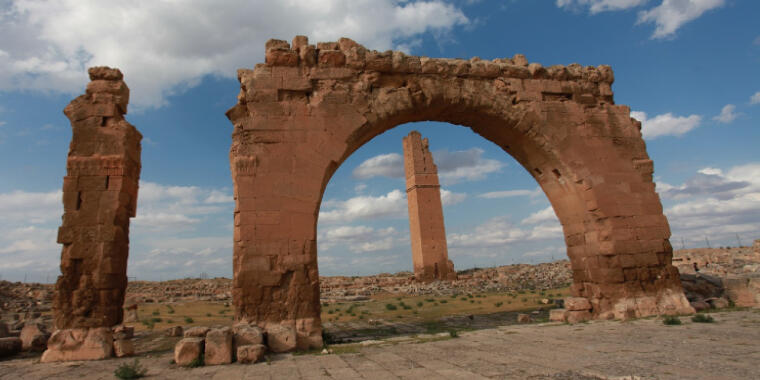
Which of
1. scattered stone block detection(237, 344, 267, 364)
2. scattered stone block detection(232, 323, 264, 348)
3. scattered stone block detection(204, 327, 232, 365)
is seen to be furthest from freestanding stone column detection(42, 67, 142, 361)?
scattered stone block detection(237, 344, 267, 364)

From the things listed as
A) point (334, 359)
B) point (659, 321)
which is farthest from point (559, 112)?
point (334, 359)

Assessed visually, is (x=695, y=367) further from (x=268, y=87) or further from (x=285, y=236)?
(x=268, y=87)

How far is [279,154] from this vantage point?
6.37 meters

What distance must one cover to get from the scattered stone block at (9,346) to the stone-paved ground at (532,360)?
0.69 m

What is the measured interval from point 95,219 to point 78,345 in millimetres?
1715

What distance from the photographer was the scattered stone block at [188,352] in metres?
4.64

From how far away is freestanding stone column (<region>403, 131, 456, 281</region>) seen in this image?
67.7 ft

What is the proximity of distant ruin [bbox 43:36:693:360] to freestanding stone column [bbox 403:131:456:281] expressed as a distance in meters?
12.5

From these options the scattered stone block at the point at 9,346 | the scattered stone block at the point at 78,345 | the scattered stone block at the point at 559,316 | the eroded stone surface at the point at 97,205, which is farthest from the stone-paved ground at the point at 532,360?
the scattered stone block at the point at 559,316

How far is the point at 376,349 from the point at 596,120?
20.4ft

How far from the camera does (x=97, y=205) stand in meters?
5.98

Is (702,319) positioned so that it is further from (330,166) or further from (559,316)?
(330,166)

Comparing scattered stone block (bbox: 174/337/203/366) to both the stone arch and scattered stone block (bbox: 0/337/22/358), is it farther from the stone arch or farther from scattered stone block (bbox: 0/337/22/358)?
scattered stone block (bbox: 0/337/22/358)

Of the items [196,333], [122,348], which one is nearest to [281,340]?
[196,333]
